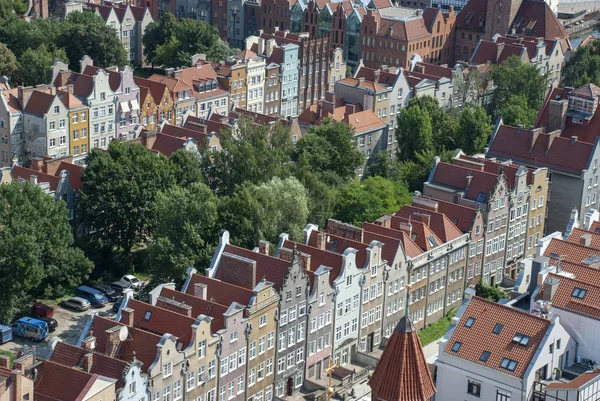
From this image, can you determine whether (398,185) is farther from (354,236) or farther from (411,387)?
(411,387)

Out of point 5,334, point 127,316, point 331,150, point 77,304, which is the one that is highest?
point 331,150

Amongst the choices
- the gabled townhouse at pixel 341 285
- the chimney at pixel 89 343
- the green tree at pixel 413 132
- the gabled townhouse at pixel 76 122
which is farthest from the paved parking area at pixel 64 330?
the green tree at pixel 413 132

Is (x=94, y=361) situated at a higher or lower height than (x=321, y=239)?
lower

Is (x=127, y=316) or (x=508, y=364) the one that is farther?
(x=127, y=316)

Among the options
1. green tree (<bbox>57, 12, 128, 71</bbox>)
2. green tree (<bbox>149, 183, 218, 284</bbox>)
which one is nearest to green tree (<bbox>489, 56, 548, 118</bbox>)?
green tree (<bbox>57, 12, 128, 71</bbox>)

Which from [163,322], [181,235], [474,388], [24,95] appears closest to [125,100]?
[24,95]

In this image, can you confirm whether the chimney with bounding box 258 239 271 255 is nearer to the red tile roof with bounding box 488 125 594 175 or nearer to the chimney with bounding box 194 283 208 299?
the chimney with bounding box 194 283 208 299

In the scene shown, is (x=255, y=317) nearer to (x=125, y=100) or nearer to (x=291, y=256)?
(x=291, y=256)

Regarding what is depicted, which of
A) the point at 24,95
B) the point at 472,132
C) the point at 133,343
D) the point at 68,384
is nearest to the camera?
the point at 68,384
